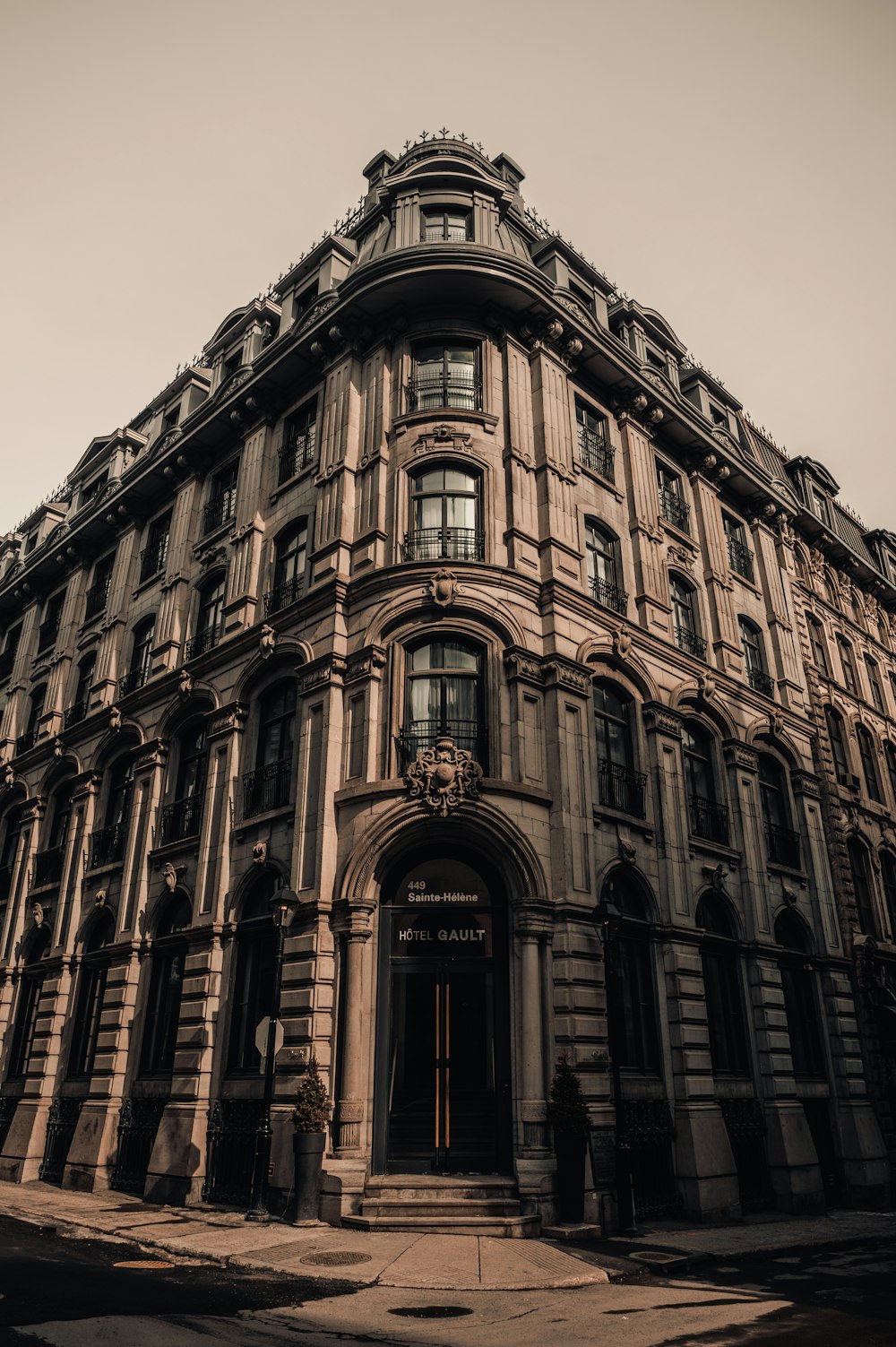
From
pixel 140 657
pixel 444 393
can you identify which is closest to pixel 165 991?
pixel 140 657

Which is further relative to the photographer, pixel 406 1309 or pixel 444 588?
pixel 444 588

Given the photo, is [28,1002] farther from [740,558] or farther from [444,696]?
[740,558]

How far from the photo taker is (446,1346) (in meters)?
8.42

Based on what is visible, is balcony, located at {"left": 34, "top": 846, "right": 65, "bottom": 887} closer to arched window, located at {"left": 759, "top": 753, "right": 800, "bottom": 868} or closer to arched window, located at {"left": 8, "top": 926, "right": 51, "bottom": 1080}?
arched window, located at {"left": 8, "top": 926, "right": 51, "bottom": 1080}

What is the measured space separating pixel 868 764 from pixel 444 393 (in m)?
21.1

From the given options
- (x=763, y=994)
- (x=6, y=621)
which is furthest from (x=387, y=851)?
(x=6, y=621)

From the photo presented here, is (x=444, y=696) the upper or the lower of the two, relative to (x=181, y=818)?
upper

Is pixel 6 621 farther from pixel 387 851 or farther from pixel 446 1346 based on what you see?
pixel 446 1346

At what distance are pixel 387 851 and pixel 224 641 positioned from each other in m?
8.66

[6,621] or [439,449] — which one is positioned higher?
[6,621]

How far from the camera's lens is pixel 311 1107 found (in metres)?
15.6

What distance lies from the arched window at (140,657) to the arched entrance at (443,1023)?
525 inches

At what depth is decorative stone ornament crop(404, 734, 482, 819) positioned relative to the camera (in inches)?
688

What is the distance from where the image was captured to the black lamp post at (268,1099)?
631 inches
